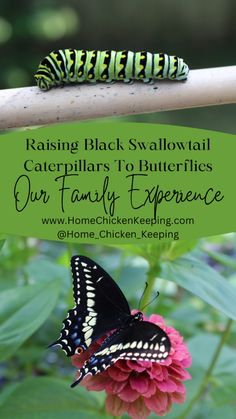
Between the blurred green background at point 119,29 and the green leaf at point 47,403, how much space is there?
3120 mm

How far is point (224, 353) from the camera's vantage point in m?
0.78

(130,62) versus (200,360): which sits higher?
(130,62)

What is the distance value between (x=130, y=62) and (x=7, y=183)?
10 centimetres

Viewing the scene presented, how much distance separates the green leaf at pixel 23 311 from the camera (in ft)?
1.68

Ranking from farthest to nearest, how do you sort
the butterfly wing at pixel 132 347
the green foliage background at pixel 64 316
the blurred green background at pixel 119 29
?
the blurred green background at pixel 119 29 → the green foliage background at pixel 64 316 → the butterfly wing at pixel 132 347

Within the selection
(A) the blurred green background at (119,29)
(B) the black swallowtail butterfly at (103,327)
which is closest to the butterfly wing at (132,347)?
(B) the black swallowtail butterfly at (103,327)

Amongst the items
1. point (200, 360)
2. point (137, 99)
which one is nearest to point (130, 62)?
point (137, 99)

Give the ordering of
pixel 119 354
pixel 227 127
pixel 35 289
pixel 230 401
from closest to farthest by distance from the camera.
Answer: pixel 119 354
pixel 35 289
pixel 230 401
pixel 227 127

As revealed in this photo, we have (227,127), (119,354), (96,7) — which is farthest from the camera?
(96,7)

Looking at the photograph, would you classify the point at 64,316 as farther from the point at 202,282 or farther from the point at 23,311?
the point at 202,282

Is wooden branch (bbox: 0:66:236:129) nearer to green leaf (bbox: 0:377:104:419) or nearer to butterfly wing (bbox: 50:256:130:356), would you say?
butterfly wing (bbox: 50:256:130:356)

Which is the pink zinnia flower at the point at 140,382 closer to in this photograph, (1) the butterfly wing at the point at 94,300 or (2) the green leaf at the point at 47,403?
(1) the butterfly wing at the point at 94,300

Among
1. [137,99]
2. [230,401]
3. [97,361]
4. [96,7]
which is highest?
[96,7]

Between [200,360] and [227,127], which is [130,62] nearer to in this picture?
[200,360]
